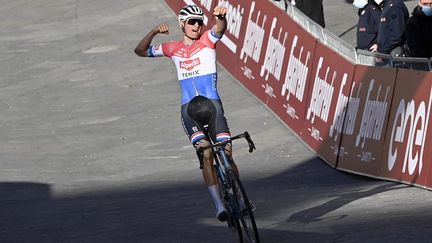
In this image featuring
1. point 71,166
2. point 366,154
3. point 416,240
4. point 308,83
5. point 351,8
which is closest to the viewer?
point 416,240

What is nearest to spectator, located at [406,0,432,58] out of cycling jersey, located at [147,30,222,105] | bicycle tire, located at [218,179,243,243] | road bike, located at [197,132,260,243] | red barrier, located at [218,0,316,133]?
red barrier, located at [218,0,316,133]

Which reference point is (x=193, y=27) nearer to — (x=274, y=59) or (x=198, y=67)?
(x=198, y=67)

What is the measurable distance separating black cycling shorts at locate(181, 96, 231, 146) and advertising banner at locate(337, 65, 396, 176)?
3818mm

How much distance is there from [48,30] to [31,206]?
13.7m

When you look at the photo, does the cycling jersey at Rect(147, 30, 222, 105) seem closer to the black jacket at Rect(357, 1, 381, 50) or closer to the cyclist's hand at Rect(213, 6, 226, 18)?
the cyclist's hand at Rect(213, 6, 226, 18)

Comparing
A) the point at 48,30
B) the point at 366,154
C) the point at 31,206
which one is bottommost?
the point at 48,30

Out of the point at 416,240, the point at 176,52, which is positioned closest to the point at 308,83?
the point at 176,52

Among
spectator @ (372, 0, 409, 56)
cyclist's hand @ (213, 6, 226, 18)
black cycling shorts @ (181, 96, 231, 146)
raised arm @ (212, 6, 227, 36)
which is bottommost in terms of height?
spectator @ (372, 0, 409, 56)

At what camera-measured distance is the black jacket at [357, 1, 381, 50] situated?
18.0 meters

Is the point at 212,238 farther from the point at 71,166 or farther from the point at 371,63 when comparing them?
the point at 71,166

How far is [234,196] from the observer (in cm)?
1024

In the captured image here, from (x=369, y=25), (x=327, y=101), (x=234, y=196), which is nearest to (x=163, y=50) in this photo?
(x=234, y=196)

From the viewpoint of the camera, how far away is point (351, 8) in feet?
89.1

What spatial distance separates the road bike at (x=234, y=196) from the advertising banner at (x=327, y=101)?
16.4 feet
